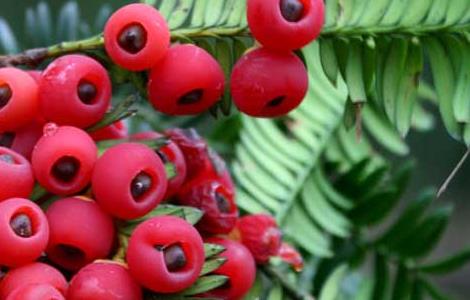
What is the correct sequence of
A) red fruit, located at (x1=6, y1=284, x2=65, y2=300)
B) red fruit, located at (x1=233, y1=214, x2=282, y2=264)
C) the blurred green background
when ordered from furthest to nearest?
the blurred green background < red fruit, located at (x1=233, y1=214, x2=282, y2=264) < red fruit, located at (x1=6, y1=284, x2=65, y2=300)

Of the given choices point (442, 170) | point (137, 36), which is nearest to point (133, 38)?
point (137, 36)

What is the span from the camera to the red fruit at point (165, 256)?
465mm

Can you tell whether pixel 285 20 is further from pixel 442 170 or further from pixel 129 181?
pixel 442 170

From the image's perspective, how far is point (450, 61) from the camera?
0.54m

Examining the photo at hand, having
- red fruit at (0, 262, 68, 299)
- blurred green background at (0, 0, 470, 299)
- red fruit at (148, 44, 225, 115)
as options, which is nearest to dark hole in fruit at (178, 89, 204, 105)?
red fruit at (148, 44, 225, 115)

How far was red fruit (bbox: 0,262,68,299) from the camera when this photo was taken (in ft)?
1.51

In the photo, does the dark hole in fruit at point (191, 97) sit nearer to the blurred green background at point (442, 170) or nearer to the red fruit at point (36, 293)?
the red fruit at point (36, 293)

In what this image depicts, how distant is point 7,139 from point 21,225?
65 mm

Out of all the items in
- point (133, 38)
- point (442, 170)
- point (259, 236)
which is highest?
point (133, 38)

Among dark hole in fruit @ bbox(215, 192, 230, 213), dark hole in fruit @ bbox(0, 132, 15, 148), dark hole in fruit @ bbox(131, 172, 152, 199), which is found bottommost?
dark hole in fruit @ bbox(215, 192, 230, 213)

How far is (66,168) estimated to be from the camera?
488mm

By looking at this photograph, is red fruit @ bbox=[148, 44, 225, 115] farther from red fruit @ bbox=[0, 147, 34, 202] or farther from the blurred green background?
the blurred green background

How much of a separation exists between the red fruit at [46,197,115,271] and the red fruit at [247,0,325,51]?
110 millimetres

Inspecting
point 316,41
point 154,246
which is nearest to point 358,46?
point 316,41
